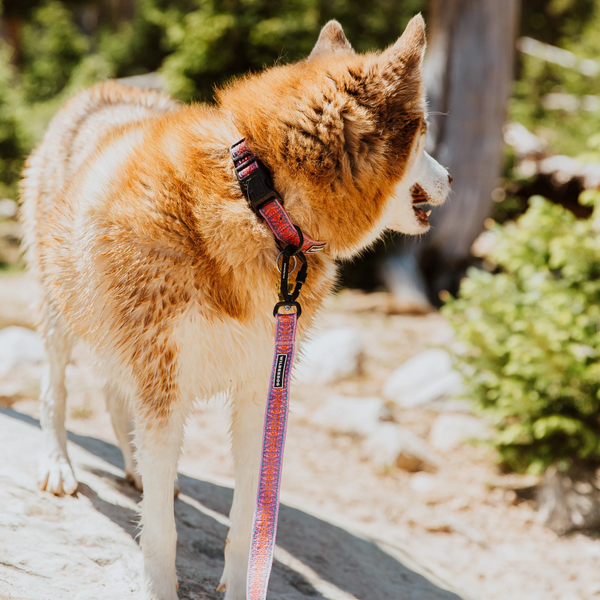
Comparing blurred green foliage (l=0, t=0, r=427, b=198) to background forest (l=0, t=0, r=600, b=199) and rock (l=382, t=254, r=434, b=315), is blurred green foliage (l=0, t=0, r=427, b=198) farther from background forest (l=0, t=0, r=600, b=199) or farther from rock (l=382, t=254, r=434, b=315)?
rock (l=382, t=254, r=434, b=315)

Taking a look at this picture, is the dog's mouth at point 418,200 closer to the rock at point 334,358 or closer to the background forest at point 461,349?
the background forest at point 461,349

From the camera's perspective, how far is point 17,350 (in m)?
6.46

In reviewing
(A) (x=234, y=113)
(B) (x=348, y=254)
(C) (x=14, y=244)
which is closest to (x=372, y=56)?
(A) (x=234, y=113)

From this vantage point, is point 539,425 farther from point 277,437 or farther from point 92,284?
point 92,284

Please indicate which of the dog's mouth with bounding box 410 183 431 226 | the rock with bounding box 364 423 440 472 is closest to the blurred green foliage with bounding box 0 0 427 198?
the rock with bounding box 364 423 440 472

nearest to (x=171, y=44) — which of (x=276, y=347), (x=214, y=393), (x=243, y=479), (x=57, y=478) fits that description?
(x=57, y=478)

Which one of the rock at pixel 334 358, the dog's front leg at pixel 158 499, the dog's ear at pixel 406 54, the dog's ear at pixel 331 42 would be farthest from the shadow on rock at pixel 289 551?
the rock at pixel 334 358

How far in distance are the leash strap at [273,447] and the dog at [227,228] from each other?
6.7 inches

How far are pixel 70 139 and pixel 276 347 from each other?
78.2 inches

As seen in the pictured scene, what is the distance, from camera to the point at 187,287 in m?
2.23

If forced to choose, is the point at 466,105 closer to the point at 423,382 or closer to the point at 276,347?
the point at 423,382

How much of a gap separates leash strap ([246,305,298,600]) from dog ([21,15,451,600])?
170mm

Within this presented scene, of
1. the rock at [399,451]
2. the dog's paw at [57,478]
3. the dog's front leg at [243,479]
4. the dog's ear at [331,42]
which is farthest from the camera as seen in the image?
the rock at [399,451]

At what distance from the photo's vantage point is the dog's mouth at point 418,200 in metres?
2.57
